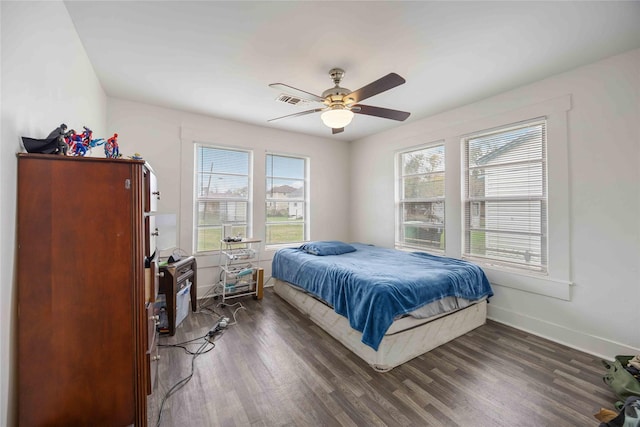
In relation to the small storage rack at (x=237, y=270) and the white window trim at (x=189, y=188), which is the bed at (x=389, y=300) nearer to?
the small storage rack at (x=237, y=270)

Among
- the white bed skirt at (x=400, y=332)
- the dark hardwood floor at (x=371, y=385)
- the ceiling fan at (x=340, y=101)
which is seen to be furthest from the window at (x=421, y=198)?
the ceiling fan at (x=340, y=101)

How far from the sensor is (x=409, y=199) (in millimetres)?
4207

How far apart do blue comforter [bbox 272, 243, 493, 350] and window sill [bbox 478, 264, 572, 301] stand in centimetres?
23

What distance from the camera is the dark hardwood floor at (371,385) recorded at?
1.63 m

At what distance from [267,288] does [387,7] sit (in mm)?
3888

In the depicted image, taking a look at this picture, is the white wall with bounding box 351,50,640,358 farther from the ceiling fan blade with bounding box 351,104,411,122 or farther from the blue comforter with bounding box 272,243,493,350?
the ceiling fan blade with bounding box 351,104,411,122

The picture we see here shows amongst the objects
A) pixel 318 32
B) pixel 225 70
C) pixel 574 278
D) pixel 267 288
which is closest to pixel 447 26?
pixel 318 32

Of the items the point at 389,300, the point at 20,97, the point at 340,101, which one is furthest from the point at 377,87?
the point at 20,97

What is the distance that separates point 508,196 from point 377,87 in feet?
7.33

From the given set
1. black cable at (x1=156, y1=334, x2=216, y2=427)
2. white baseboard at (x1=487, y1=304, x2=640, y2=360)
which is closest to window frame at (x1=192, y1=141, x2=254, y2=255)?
black cable at (x1=156, y1=334, x2=216, y2=427)

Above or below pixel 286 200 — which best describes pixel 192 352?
below

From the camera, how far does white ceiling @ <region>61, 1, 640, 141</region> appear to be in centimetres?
177

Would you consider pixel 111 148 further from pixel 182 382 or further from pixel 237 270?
pixel 237 270

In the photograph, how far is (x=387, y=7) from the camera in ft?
5.71
